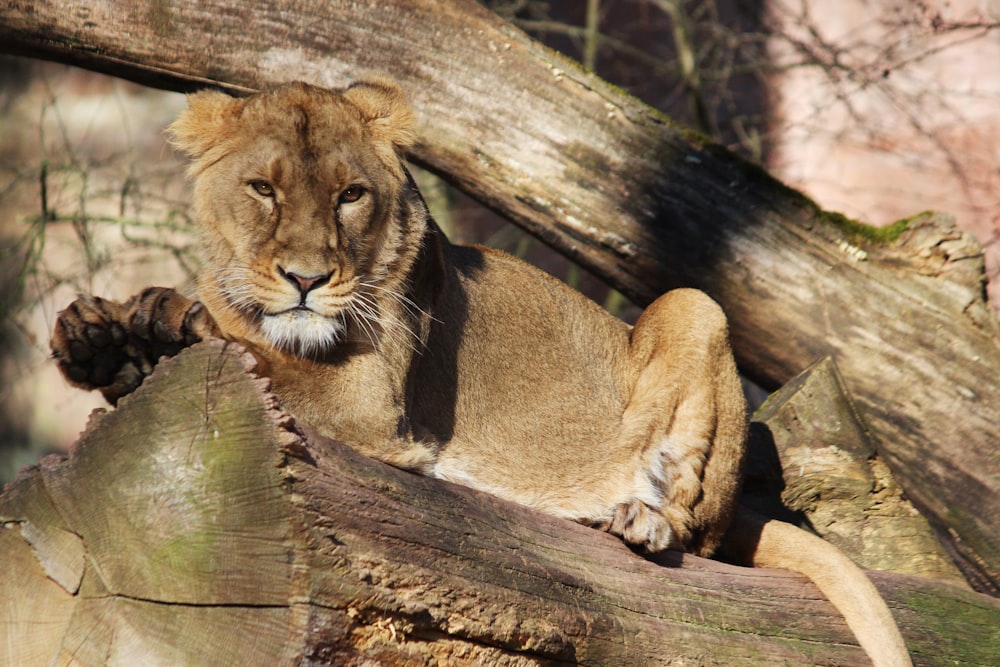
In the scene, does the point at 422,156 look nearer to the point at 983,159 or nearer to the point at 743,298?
the point at 743,298

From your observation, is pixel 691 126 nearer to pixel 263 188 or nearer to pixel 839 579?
pixel 839 579

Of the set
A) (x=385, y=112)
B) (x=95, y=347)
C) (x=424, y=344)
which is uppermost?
(x=385, y=112)

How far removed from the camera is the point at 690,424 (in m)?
4.38

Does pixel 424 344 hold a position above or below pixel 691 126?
above

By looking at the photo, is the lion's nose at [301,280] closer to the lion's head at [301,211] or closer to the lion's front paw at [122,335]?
the lion's head at [301,211]

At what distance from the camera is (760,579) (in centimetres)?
375

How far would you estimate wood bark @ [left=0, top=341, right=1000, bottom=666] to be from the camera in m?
2.38

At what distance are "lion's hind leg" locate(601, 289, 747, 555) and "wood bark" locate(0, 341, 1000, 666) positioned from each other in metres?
1.41

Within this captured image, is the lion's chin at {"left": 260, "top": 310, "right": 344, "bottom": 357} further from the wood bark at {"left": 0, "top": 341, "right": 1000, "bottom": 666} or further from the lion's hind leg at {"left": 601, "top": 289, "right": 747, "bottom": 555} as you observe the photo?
the lion's hind leg at {"left": 601, "top": 289, "right": 747, "bottom": 555}

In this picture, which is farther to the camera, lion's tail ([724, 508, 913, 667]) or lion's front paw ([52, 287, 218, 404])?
lion's tail ([724, 508, 913, 667])

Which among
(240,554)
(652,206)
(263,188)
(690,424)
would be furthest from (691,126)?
(240,554)

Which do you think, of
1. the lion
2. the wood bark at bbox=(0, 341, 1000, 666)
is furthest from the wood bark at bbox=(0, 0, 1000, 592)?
the wood bark at bbox=(0, 341, 1000, 666)

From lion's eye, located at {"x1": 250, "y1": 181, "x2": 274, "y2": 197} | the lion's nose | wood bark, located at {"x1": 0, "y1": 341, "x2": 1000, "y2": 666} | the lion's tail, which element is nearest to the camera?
wood bark, located at {"x1": 0, "y1": 341, "x2": 1000, "y2": 666}

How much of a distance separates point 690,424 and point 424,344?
120 cm
